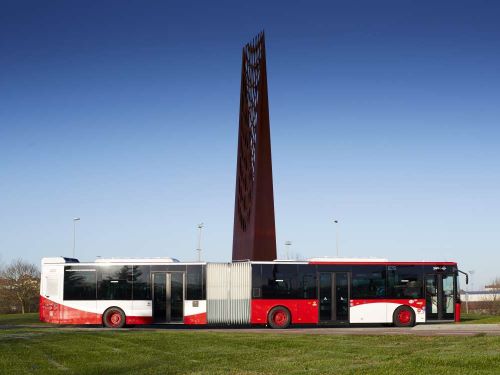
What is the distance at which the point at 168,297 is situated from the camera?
108 ft

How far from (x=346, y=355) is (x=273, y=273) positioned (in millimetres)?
15995

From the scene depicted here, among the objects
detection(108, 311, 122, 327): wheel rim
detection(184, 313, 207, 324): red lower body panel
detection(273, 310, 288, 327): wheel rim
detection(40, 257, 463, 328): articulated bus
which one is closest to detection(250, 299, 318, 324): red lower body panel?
detection(40, 257, 463, 328): articulated bus

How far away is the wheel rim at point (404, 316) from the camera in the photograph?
3222 centimetres

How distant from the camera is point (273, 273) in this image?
32875 mm

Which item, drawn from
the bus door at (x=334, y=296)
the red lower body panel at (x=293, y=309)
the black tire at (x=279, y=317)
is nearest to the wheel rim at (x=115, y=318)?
the red lower body panel at (x=293, y=309)

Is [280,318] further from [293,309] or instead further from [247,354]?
[247,354]

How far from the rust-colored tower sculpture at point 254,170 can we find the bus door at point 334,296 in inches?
580

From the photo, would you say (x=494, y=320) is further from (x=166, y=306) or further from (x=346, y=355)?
(x=346, y=355)

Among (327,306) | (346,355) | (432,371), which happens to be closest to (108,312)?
(327,306)

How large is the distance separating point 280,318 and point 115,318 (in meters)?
7.30

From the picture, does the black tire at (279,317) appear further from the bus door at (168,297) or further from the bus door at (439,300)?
the bus door at (439,300)

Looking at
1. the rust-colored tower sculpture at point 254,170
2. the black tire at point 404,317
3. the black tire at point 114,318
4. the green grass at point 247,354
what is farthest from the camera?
the rust-colored tower sculpture at point 254,170

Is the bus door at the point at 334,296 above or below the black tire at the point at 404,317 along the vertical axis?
above

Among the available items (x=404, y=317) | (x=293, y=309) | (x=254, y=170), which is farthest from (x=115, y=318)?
(x=254, y=170)
